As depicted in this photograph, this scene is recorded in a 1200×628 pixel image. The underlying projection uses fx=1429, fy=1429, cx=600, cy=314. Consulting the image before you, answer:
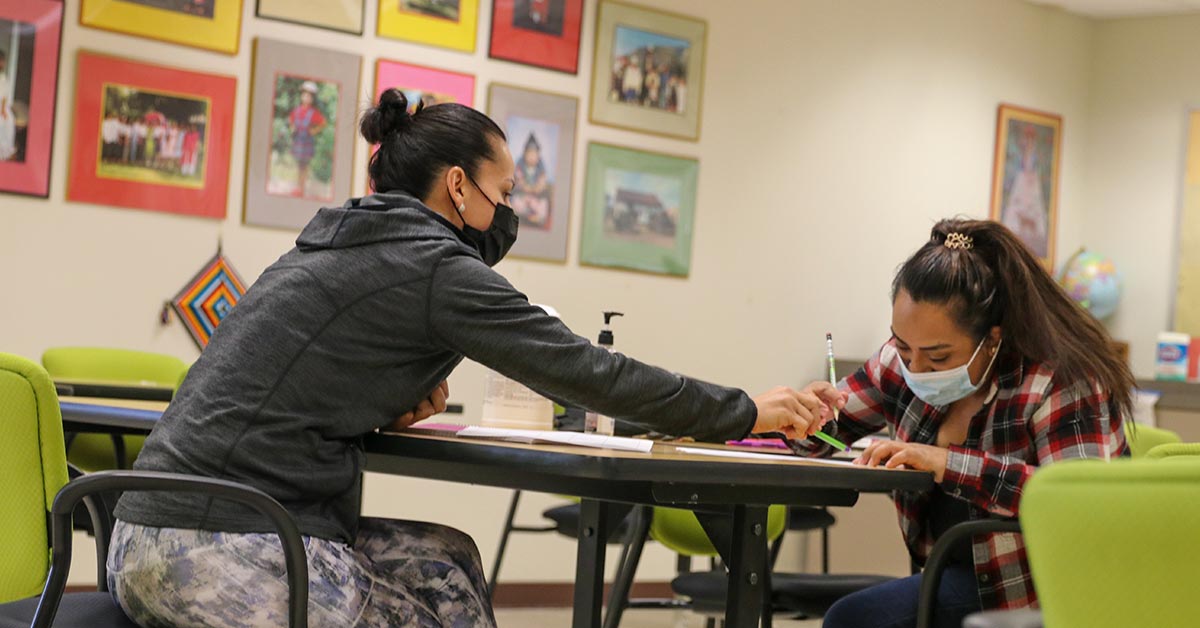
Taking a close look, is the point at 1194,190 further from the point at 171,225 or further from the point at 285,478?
the point at 285,478

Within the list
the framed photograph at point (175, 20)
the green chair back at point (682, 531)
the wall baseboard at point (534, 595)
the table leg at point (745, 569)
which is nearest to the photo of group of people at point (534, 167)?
the framed photograph at point (175, 20)

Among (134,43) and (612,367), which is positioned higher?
(134,43)

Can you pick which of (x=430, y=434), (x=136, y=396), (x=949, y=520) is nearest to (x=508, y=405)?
(x=430, y=434)

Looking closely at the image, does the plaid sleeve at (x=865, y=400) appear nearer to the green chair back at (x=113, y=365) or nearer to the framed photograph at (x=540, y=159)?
the green chair back at (x=113, y=365)

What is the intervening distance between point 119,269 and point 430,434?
114 inches

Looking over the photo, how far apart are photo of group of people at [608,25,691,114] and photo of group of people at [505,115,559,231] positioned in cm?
35

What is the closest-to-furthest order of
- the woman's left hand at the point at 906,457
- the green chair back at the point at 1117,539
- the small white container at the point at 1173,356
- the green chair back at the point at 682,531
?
1. the green chair back at the point at 1117,539
2. the woman's left hand at the point at 906,457
3. the green chair back at the point at 682,531
4. the small white container at the point at 1173,356

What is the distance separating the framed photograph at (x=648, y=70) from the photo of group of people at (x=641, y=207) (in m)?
0.20

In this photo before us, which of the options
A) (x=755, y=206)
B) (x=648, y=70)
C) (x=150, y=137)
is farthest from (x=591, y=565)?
(x=755, y=206)

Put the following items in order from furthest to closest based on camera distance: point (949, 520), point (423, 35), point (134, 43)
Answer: point (423, 35) < point (134, 43) < point (949, 520)

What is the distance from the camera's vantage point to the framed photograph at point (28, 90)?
458 centimetres

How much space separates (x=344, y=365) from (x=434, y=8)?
3.59m

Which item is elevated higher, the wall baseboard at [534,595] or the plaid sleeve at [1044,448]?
the plaid sleeve at [1044,448]

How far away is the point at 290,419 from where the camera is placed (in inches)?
75.0
